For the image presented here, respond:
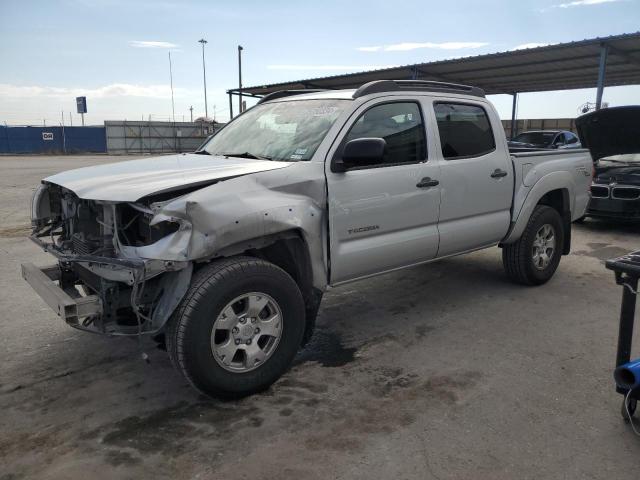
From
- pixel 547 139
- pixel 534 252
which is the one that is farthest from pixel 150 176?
pixel 547 139

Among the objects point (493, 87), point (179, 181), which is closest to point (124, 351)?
point (179, 181)

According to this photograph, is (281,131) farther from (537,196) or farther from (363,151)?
(537,196)

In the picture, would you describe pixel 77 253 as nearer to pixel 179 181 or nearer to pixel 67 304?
pixel 67 304

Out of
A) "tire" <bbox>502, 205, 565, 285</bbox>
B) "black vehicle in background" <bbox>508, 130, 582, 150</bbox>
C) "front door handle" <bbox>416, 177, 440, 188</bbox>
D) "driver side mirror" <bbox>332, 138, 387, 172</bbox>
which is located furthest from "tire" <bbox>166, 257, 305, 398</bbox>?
"black vehicle in background" <bbox>508, 130, 582, 150</bbox>

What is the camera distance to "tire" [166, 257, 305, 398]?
9.80ft

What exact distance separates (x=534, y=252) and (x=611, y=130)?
3.33m

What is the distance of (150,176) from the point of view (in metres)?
3.42

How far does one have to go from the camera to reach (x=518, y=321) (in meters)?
4.70

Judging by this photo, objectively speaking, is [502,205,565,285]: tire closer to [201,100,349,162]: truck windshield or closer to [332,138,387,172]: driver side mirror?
[332,138,387,172]: driver side mirror

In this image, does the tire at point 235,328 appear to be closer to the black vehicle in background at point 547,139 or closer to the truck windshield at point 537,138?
the black vehicle in background at point 547,139

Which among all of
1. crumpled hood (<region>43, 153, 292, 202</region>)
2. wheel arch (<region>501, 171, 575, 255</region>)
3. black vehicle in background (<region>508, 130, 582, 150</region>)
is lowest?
wheel arch (<region>501, 171, 575, 255</region>)

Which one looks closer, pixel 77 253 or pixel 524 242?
pixel 77 253

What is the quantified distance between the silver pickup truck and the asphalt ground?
369mm

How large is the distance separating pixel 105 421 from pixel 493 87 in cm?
2313
